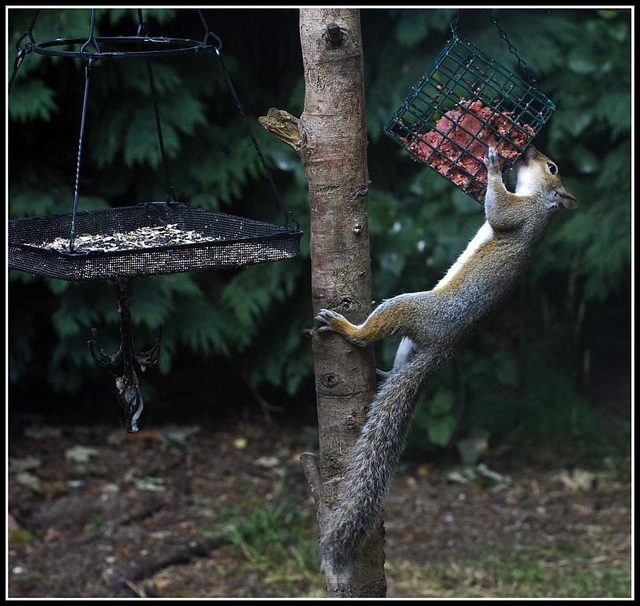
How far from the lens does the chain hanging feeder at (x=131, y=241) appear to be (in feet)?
6.99

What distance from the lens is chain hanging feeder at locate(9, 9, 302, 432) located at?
2131 mm

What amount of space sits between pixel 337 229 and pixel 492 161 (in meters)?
0.68

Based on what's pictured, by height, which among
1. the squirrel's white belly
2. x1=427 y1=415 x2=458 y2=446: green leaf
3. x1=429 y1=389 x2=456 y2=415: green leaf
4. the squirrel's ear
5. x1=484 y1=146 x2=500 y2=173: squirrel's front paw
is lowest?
x1=427 y1=415 x2=458 y2=446: green leaf

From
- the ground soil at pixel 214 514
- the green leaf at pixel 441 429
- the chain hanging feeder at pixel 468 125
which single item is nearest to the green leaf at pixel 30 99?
the ground soil at pixel 214 514

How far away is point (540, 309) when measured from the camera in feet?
17.2

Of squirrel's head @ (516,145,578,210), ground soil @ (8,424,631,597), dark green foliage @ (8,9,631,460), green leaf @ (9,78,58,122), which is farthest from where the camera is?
dark green foliage @ (8,9,631,460)

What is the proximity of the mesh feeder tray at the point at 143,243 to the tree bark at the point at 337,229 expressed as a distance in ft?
0.46

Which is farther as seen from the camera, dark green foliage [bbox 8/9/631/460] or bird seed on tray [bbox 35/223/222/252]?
dark green foliage [bbox 8/9/631/460]

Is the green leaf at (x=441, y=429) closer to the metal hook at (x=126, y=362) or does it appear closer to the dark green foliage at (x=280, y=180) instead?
the dark green foliage at (x=280, y=180)

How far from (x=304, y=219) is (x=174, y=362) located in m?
1.43

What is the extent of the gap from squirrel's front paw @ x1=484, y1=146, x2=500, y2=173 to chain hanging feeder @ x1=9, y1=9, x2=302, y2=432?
2.31 ft

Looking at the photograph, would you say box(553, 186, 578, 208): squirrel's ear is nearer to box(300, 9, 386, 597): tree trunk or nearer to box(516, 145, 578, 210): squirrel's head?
box(516, 145, 578, 210): squirrel's head

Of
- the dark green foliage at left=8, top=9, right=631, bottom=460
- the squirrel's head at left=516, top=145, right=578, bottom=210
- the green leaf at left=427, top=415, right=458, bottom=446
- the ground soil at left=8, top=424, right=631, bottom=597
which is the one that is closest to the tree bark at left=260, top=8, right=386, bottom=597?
the squirrel's head at left=516, top=145, right=578, bottom=210

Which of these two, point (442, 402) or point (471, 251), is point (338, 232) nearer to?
point (471, 251)
